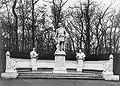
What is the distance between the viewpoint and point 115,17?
3106cm

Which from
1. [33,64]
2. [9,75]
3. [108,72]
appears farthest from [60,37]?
[33,64]

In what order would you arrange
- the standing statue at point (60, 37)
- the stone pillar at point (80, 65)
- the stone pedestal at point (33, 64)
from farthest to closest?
the stone pillar at point (80, 65) < the stone pedestal at point (33, 64) < the standing statue at point (60, 37)

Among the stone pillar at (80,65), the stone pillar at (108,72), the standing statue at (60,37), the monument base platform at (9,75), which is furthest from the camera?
the stone pillar at (80,65)

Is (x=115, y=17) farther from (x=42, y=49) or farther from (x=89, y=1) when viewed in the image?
(x=42, y=49)

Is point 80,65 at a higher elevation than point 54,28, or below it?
below

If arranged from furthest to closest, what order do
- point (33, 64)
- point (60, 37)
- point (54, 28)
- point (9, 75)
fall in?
point (54, 28), point (33, 64), point (60, 37), point (9, 75)

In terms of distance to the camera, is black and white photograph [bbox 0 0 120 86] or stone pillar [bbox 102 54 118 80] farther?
black and white photograph [bbox 0 0 120 86]

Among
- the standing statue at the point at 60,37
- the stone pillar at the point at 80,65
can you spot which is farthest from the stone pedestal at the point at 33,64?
the standing statue at the point at 60,37

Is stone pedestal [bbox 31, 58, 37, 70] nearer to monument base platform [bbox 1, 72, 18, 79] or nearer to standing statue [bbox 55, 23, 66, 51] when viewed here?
standing statue [bbox 55, 23, 66, 51]

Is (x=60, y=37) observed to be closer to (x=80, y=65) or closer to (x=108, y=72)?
(x=108, y=72)

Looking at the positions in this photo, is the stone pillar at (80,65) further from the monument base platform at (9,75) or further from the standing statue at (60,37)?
the monument base platform at (9,75)

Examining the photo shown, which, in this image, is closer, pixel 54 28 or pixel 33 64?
pixel 33 64

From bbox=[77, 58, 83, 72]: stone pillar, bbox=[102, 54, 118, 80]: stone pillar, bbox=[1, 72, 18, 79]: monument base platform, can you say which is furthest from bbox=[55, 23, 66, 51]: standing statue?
bbox=[77, 58, 83, 72]: stone pillar

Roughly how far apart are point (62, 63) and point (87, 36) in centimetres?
1505
